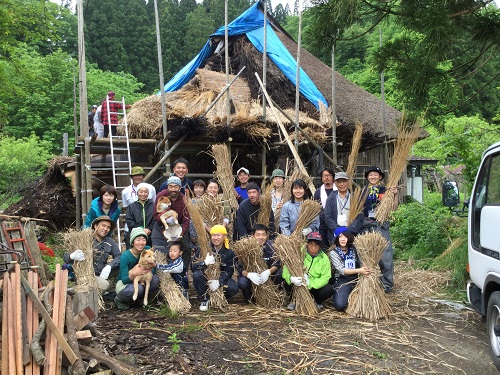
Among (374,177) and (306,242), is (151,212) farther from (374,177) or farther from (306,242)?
(374,177)

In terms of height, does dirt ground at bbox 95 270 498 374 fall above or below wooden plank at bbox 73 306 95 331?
below

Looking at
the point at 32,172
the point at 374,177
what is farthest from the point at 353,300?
the point at 32,172

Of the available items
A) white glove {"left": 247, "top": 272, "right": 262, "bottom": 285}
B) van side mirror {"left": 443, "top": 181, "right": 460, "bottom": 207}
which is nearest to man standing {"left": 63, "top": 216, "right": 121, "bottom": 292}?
white glove {"left": 247, "top": 272, "right": 262, "bottom": 285}

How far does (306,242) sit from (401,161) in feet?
4.54

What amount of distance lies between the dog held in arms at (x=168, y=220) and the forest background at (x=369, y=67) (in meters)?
2.34

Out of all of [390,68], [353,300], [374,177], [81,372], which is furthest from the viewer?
[390,68]

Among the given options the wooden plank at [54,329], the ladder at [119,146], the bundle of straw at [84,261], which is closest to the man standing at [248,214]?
the bundle of straw at [84,261]

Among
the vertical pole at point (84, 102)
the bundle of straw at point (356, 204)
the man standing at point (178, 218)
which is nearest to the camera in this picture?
the bundle of straw at point (356, 204)

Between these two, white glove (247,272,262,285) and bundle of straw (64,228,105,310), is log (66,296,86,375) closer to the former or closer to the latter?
bundle of straw (64,228,105,310)

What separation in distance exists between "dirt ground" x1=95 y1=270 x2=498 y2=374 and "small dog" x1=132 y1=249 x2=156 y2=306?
21cm

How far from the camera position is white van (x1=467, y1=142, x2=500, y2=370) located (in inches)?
134

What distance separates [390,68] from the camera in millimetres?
5797

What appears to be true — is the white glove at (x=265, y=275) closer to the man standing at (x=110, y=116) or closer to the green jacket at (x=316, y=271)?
the green jacket at (x=316, y=271)

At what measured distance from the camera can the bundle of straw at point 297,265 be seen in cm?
466
